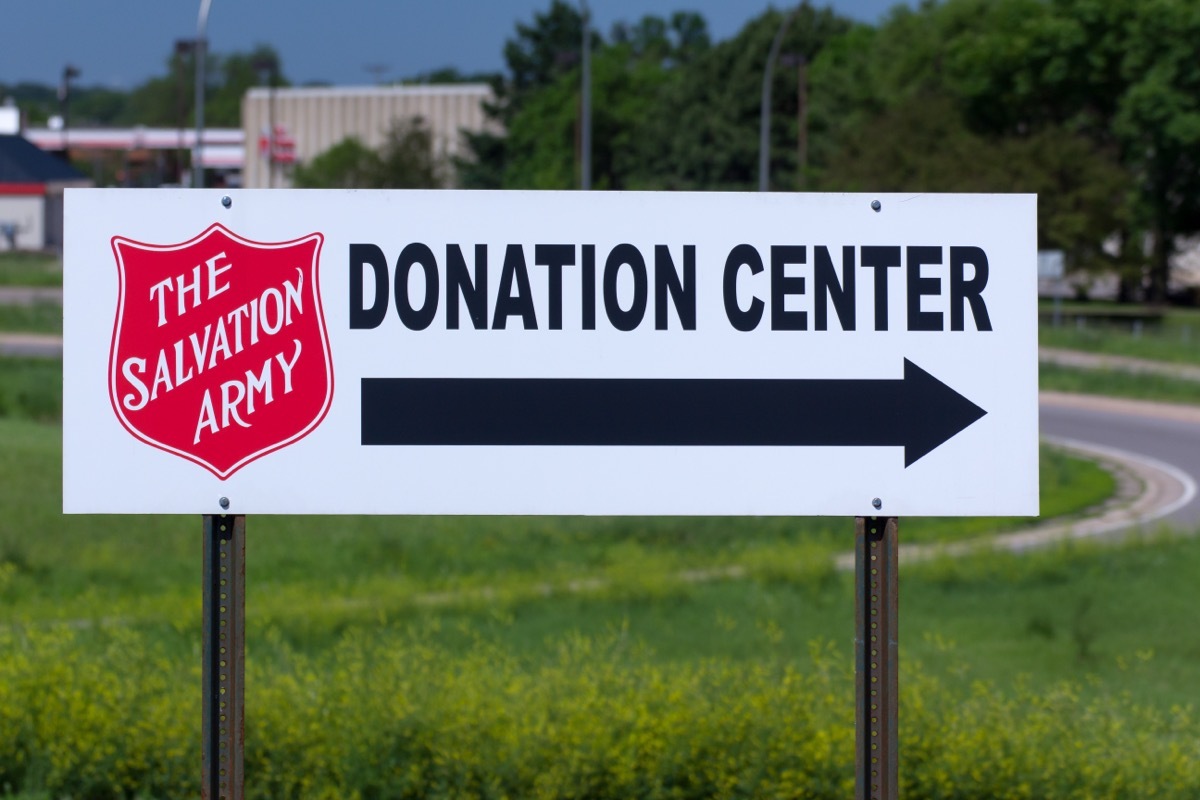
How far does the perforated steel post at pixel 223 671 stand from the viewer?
3.56 metres

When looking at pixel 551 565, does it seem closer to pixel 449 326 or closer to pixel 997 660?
pixel 997 660

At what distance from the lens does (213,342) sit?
3.62 m

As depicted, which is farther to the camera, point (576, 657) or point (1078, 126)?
point (1078, 126)

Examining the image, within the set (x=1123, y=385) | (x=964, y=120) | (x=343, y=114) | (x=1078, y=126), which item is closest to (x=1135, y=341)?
(x=1123, y=385)

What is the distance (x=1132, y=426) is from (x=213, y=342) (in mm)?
25076

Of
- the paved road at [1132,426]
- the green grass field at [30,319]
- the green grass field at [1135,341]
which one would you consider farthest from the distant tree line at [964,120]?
the green grass field at [30,319]

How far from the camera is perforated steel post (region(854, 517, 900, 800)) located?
3551 millimetres

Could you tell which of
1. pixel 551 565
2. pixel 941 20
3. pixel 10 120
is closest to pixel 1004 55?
pixel 941 20

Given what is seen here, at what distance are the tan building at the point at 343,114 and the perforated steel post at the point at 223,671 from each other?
9612 centimetres

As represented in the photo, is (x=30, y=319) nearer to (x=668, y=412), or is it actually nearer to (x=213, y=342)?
(x=213, y=342)

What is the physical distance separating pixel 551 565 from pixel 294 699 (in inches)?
314

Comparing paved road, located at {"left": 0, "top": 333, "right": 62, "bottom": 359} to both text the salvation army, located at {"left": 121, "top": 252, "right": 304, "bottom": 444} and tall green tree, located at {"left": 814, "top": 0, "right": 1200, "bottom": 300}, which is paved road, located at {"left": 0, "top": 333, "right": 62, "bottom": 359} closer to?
tall green tree, located at {"left": 814, "top": 0, "right": 1200, "bottom": 300}

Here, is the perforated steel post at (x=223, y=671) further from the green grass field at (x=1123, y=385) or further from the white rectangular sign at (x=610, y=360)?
the green grass field at (x=1123, y=385)

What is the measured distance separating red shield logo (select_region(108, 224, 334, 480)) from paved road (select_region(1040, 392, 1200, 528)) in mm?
17400
